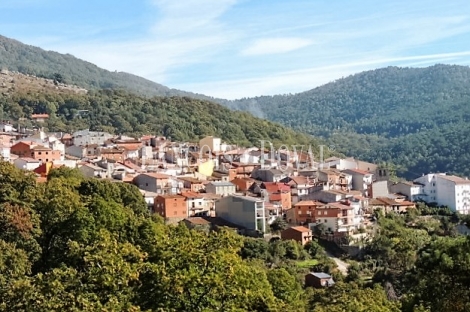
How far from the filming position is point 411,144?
93.9m

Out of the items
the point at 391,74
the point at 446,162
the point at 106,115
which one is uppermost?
the point at 391,74

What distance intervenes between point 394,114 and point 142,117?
83.2m

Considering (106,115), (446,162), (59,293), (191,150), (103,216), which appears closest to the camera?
(59,293)

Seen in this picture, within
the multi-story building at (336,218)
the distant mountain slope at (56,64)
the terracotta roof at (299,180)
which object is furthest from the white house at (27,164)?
the distant mountain slope at (56,64)

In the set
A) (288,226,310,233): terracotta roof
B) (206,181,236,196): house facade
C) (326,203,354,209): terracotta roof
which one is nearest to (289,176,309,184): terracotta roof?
(206,181,236,196): house facade

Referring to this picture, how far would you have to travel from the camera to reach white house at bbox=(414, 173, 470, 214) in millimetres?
45281

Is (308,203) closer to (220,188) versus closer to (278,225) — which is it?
(278,225)

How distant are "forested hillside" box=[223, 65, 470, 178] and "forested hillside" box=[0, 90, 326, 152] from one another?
63.4 ft

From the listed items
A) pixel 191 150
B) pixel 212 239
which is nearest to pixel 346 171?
pixel 191 150

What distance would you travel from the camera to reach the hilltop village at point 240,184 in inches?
1361

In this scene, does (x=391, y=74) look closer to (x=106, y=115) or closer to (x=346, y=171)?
(x=106, y=115)

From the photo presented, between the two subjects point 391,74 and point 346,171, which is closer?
point 346,171

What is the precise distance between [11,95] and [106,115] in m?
12.7

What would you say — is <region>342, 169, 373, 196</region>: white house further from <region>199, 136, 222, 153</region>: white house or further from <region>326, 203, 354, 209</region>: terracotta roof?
<region>199, 136, 222, 153</region>: white house
